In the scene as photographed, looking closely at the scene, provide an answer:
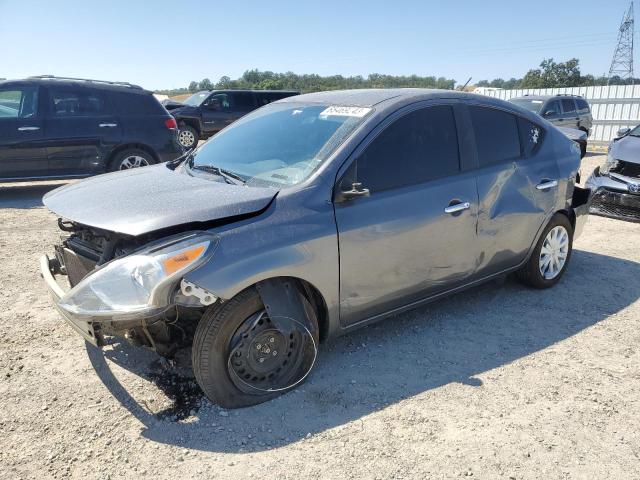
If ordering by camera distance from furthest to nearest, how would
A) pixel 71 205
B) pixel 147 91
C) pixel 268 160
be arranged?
pixel 147 91
pixel 268 160
pixel 71 205

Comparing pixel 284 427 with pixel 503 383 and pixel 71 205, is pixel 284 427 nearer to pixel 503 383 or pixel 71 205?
pixel 503 383

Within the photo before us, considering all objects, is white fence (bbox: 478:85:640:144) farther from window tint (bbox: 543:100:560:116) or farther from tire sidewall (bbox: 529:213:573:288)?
tire sidewall (bbox: 529:213:573:288)

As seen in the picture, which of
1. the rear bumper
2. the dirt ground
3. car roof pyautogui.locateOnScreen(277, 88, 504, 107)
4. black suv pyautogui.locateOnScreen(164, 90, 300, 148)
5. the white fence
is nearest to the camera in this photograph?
the dirt ground

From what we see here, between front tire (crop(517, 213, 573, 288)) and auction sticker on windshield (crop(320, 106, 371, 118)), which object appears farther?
front tire (crop(517, 213, 573, 288))

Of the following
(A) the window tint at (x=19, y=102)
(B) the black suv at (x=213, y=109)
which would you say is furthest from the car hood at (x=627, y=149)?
(B) the black suv at (x=213, y=109)

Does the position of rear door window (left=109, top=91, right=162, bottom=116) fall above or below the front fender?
above

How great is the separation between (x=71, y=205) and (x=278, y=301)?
142 cm

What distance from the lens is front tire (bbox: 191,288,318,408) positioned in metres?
2.78

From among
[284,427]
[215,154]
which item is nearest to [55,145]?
[215,154]

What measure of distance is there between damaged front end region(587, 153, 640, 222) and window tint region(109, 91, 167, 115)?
23.5 feet

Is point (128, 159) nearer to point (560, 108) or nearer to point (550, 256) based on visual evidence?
point (550, 256)

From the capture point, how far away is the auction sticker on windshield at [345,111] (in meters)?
3.47

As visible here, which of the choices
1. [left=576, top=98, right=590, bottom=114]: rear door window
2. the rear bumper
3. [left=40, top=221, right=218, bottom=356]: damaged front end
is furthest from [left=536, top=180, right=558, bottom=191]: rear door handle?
[left=576, top=98, right=590, bottom=114]: rear door window

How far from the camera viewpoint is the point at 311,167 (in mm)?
3230
